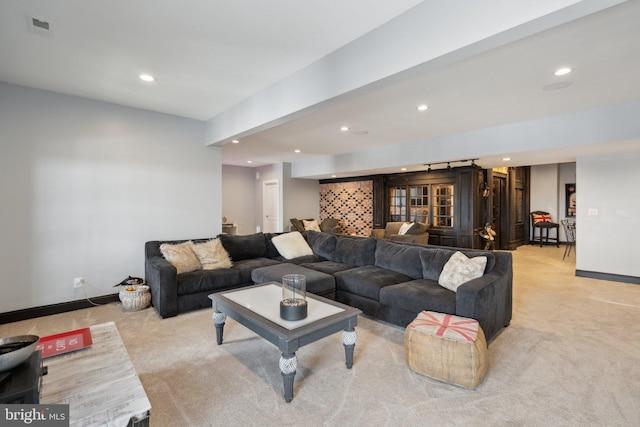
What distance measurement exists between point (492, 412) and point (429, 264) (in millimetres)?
1764

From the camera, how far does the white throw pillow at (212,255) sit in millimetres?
4012

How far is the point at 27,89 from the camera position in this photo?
11.4 ft

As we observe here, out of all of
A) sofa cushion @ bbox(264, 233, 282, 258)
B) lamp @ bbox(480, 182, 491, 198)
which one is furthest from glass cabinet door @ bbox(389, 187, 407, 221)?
sofa cushion @ bbox(264, 233, 282, 258)

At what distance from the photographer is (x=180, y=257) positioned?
382 cm

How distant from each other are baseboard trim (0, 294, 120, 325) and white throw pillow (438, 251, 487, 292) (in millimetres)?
4130

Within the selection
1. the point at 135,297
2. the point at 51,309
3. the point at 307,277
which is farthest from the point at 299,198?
the point at 51,309

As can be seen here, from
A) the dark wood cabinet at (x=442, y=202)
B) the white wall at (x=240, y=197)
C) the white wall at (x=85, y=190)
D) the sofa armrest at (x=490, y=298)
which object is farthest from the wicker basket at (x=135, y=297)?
the dark wood cabinet at (x=442, y=202)

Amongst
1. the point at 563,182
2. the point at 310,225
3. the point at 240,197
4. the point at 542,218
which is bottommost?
the point at 310,225

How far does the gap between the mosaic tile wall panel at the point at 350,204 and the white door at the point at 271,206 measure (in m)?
1.54

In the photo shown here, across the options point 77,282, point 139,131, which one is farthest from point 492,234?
point 77,282

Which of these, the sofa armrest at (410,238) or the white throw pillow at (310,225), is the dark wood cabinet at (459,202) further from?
the white throw pillow at (310,225)

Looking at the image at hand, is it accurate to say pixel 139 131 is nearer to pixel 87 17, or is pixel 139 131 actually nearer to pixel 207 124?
pixel 207 124

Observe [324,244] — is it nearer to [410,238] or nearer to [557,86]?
[410,238]

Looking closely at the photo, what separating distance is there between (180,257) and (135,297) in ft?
2.20
